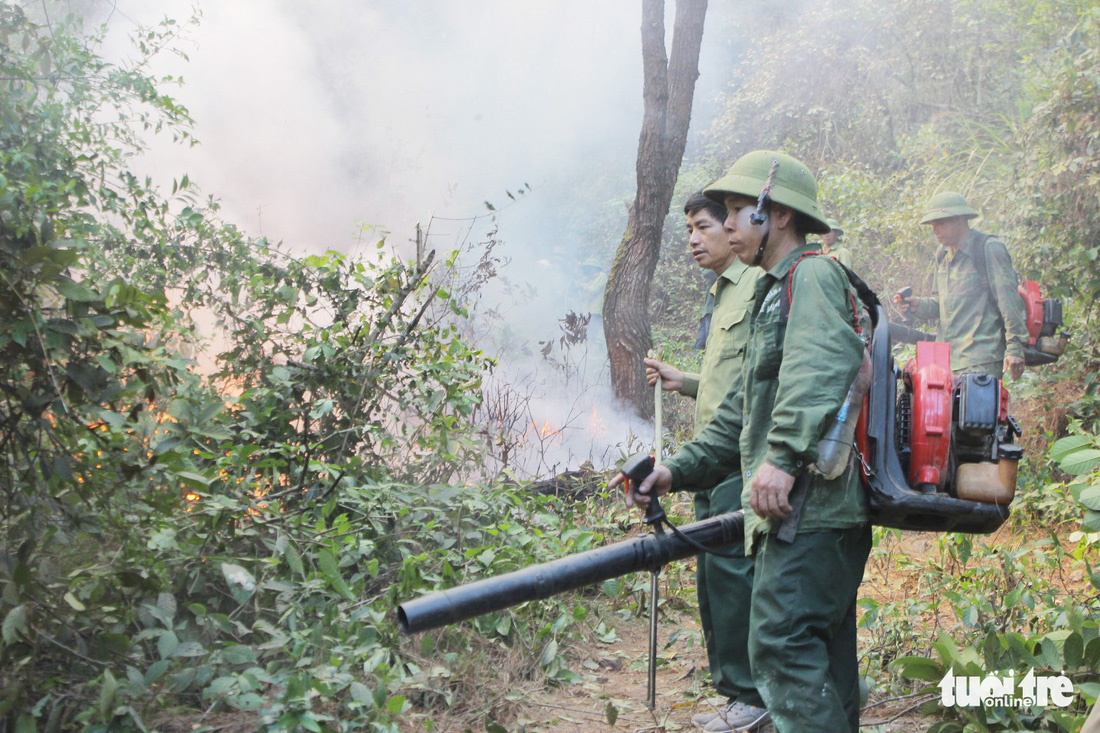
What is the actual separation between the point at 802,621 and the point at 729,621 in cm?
93

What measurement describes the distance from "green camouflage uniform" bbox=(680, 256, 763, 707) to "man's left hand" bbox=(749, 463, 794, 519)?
870 millimetres

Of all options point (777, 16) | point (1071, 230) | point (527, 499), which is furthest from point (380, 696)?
point (777, 16)

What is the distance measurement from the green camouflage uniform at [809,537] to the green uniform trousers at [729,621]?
675 mm

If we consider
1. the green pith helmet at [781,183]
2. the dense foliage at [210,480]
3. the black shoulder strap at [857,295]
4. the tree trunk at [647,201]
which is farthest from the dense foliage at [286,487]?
the tree trunk at [647,201]

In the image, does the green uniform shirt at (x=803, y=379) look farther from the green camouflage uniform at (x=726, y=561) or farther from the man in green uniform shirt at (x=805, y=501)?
the green camouflage uniform at (x=726, y=561)

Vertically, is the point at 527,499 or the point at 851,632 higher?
the point at 527,499

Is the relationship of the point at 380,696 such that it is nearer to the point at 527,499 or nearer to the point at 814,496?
the point at 814,496

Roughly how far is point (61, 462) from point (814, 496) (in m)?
2.05

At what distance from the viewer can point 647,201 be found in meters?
9.21

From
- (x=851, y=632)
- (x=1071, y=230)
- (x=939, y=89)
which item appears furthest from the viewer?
(x=939, y=89)

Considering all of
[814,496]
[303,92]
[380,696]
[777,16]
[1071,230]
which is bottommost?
[380,696]

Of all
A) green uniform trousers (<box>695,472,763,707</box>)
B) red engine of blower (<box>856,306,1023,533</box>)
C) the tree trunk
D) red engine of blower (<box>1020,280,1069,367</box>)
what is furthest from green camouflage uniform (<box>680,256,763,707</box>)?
the tree trunk

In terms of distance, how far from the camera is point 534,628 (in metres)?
4.10

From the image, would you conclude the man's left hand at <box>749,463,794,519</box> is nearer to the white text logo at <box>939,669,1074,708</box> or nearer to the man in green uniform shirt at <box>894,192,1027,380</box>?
the white text logo at <box>939,669,1074,708</box>
